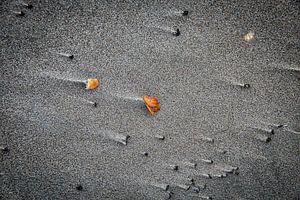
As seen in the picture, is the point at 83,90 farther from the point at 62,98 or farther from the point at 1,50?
the point at 1,50

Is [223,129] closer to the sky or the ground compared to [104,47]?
closer to the ground

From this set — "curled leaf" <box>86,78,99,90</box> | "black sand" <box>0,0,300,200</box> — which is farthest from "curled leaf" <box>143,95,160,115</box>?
"curled leaf" <box>86,78,99,90</box>

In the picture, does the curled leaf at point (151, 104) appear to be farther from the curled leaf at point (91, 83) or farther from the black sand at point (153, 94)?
the curled leaf at point (91, 83)

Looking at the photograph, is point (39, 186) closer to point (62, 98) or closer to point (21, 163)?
point (21, 163)

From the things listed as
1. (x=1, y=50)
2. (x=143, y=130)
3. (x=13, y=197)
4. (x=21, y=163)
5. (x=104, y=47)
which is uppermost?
(x=104, y=47)

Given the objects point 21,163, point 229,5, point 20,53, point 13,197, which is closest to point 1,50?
point 20,53

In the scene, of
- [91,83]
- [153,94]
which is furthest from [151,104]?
[91,83]

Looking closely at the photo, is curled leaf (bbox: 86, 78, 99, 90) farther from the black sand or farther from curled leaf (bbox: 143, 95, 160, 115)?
curled leaf (bbox: 143, 95, 160, 115)

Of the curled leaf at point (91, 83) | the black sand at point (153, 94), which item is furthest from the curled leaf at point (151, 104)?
the curled leaf at point (91, 83)

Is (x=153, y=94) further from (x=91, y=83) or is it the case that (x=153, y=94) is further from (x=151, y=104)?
(x=91, y=83)
